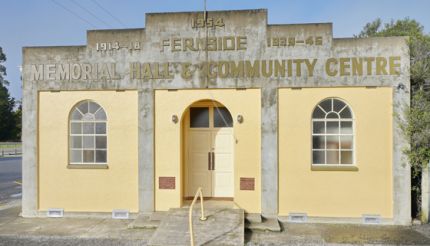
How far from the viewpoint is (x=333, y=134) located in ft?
26.3

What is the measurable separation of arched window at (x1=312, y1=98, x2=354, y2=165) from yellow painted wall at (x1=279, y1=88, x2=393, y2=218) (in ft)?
A: 0.55

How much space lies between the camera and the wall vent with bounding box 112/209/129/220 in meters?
8.28

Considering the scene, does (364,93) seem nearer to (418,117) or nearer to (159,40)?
(418,117)

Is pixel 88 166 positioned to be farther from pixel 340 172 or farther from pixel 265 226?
pixel 340 172

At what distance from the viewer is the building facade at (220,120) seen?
787cm

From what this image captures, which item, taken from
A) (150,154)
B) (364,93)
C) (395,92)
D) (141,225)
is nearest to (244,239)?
(141,225)

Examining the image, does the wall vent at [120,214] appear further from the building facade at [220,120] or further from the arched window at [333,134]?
the arched window at [333,134]

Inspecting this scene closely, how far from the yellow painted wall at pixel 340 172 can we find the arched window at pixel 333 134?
17 cm

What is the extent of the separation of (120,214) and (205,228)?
2.81 m

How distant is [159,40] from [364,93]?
5.76 metres

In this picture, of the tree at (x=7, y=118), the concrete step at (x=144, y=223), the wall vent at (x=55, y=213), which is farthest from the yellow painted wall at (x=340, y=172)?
the tree at (x=7, y=118)

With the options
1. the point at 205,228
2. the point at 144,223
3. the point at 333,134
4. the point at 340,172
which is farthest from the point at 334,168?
the point at 144,223

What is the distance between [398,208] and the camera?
7688 mm

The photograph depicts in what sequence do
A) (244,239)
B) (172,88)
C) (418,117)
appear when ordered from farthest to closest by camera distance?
(172,88), (418,117), (244,239)
